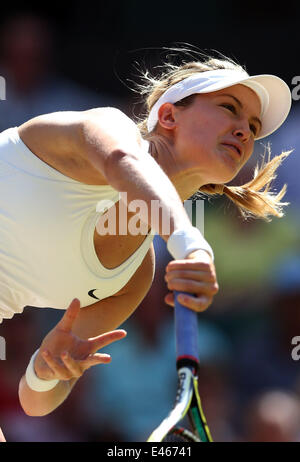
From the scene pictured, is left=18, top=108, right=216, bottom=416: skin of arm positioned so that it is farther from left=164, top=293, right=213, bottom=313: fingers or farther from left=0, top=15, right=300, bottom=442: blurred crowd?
left=0, top=15, right=300, bottom=442: blurred crowd

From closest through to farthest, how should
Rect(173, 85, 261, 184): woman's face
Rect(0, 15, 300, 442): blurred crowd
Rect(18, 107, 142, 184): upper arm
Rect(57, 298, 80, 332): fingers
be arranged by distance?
1. Rect(18, 107, 142, 184): upper arm
2. Rect(57, 298, 80, 332): fingers
3. Rect(173, 85, 261, 184): woman's face
4. Rect(0, 15, 300, 442): blurred crowd

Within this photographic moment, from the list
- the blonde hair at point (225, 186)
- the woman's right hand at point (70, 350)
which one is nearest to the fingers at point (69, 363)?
the woman's right hand at point (70, 350)

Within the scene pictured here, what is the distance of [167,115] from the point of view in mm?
2564

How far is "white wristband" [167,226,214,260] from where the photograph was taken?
1.57 metres

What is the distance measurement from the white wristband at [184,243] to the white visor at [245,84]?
972mm

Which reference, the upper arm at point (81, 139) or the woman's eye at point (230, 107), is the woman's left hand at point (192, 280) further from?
the woman's eye at point (230, 107)

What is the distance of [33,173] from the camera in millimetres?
2260

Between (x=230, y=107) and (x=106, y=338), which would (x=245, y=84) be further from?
(x=106, y=338)

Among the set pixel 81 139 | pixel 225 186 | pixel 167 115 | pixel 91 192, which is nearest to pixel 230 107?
pixel 167 115

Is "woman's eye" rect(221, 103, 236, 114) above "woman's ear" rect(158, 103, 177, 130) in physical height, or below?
above

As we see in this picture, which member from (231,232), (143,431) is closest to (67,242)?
(143,431)

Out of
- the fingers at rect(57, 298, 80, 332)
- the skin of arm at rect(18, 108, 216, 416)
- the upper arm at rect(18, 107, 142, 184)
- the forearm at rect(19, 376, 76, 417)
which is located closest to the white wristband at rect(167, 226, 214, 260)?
the skin of arm at rect(18, 108, 216, 416)

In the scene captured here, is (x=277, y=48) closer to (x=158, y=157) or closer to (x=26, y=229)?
(x=158, y=157)

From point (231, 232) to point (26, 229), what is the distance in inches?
100
